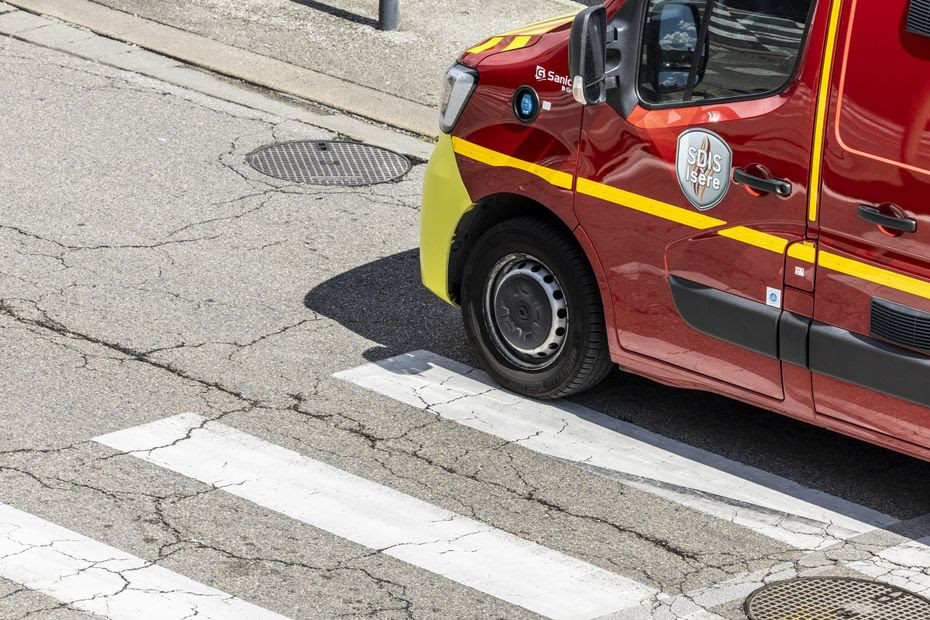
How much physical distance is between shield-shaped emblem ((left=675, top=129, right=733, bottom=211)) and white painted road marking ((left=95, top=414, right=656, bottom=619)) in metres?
1.48

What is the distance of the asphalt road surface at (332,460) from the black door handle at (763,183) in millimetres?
1245

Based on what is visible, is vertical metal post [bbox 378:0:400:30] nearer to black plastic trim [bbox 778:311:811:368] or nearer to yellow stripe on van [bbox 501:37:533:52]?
yellow stripe on van [bbox 501:37:533:52]

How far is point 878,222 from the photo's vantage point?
5.55 metres

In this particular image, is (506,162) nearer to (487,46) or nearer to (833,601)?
(487,46)

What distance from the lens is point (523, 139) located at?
6672mm

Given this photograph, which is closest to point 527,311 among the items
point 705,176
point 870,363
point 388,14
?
point 705,176

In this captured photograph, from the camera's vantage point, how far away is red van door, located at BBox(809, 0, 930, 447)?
5.43m

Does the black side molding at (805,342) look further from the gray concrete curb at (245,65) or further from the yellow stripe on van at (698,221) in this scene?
the gray concrete curb at (245,65)

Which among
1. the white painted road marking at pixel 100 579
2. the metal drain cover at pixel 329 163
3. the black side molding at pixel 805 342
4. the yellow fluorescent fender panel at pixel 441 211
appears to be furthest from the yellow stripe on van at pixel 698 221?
the metal drain cover at pixel 329 163

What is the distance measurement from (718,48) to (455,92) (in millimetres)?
1395

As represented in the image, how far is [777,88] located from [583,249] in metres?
1.20

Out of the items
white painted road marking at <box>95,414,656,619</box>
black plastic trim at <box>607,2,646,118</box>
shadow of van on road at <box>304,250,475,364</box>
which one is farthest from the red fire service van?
white painted road marking at <box>95,414,656,619</box>

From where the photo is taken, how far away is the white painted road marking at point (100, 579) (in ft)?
17.0

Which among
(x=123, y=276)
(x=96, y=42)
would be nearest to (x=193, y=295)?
(x=123, y=276)
